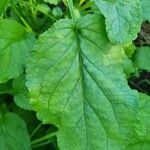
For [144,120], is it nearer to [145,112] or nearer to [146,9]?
[145,112]

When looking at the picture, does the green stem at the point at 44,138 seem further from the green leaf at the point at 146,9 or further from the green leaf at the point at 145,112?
the green leaf at the point at 146,9

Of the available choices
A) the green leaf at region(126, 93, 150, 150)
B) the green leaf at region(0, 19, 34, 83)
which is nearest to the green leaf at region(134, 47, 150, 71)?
the green leaf at region(126, 93, 150, 150)

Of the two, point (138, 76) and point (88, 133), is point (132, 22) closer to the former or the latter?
point (88, 133)

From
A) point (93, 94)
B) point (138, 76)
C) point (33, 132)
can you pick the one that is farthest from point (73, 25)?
point (138, 76)

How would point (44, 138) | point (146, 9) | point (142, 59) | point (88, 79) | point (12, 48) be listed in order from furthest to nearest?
1. point (142, 59)
2. point (146, 9)
3. point (44, 138)
4. point (12, 48)
5. point (88, 79)

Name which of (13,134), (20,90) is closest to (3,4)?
(20,90)

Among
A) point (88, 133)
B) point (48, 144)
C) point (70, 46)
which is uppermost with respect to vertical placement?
point (70, 46)
